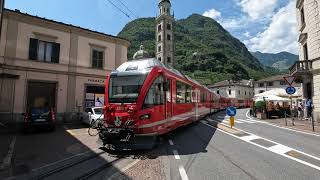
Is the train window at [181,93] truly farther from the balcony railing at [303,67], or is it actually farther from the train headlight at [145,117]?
the balcony railing at [303,67]

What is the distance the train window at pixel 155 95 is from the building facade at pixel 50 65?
12426 millimetres

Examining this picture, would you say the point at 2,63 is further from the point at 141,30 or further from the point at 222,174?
the point at 141,30

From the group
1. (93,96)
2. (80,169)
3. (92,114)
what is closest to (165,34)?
(93,96)

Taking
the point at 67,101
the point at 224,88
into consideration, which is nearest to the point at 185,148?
the point at 67,101

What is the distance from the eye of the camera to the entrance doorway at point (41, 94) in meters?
20.2

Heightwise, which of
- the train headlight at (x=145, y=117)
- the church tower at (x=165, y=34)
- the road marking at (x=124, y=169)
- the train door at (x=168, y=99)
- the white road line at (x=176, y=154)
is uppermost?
the church tower at (x=165, y=34)

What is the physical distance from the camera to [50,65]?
21.3m

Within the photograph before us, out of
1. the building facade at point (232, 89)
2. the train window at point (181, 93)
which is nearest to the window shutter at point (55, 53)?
the train window at point (181, 93)

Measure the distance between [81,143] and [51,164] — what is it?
3816 millimetres

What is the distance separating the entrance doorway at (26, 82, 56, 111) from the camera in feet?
66.4

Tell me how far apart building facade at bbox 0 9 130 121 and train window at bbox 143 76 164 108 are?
12.4 metres

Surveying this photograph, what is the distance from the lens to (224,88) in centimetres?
9350

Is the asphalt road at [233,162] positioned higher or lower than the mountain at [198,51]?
lower

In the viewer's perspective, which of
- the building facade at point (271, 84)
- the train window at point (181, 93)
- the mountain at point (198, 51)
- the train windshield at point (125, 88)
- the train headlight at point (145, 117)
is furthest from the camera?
the mountain at point (198, 51)
